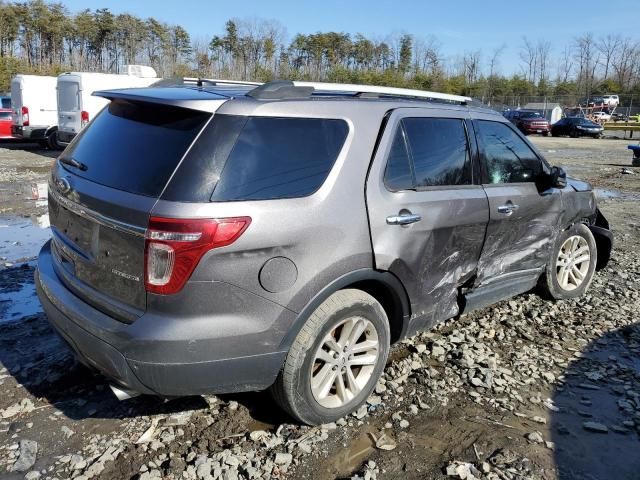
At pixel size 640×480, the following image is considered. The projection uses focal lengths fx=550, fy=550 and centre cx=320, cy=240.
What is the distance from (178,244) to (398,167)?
1.44 metres

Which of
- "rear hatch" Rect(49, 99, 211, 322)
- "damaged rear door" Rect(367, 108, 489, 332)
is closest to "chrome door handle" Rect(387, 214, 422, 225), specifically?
"damaged rear door" Rect(367, 108, 489, 332)

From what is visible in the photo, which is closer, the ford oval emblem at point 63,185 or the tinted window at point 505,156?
the ford oval emblem at point 63,185

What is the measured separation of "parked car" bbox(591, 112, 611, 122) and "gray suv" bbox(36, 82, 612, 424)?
4886cm

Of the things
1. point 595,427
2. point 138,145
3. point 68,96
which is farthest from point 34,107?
point 595,427

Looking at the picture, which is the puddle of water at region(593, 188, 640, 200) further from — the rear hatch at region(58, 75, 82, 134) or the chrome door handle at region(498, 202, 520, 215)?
the rear hatch at region(58, 75, 82, 134)

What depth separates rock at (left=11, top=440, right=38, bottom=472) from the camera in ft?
8.88

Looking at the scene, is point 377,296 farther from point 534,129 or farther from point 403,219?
point 534,129

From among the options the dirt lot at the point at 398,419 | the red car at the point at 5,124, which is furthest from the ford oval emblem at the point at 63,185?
the red car at the point at 5,124

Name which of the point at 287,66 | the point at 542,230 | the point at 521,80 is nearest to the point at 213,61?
the point at 287,66

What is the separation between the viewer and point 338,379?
309 cm

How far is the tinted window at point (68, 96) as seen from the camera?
15.9 m

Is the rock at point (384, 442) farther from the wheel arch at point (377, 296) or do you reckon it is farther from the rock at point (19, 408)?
the rock at point (19, 408)

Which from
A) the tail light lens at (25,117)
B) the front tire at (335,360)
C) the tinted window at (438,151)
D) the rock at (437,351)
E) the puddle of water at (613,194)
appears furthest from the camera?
the tail light lens at (25,117)

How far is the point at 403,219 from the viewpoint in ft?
10.4
